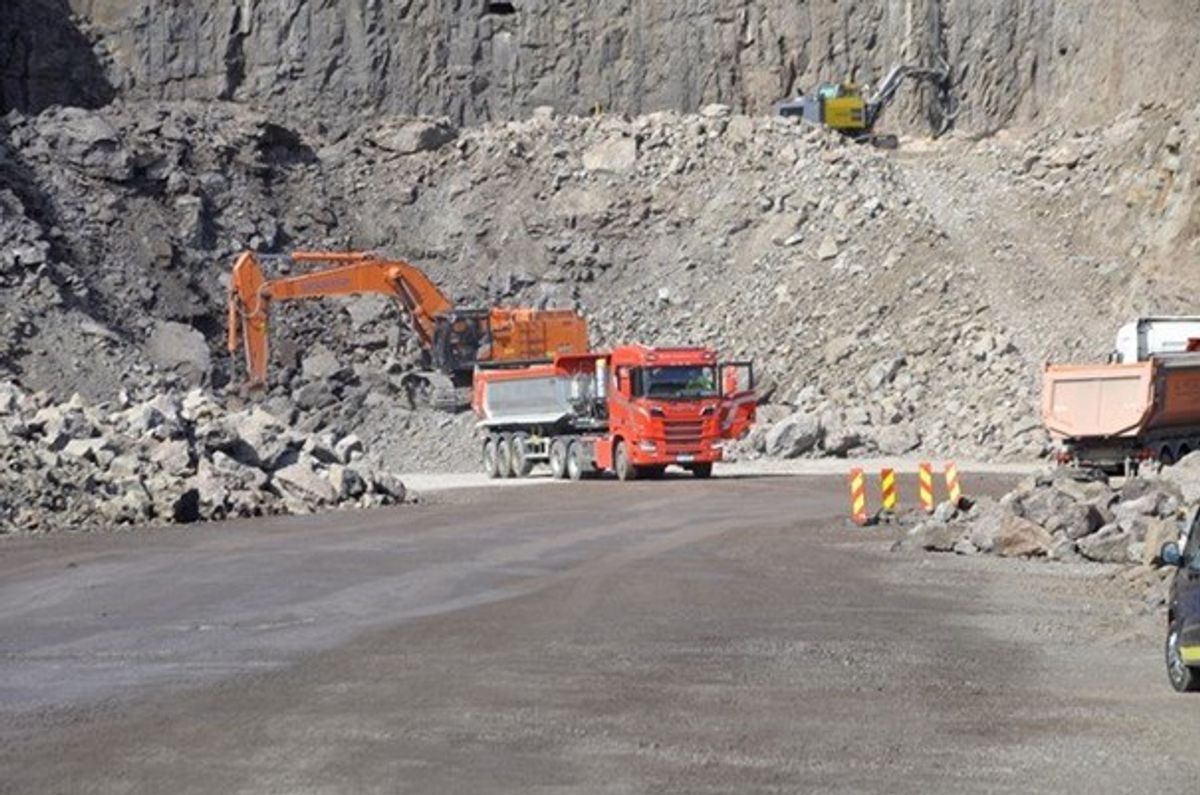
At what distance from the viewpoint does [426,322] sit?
5103 centimetres

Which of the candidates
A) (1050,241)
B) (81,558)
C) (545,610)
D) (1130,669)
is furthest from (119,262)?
(1130,669)

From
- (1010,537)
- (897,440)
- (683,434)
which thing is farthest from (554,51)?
(1010,537)

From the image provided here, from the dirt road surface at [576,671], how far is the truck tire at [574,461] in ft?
49.6

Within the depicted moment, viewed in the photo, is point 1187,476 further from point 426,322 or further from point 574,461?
point 426,322

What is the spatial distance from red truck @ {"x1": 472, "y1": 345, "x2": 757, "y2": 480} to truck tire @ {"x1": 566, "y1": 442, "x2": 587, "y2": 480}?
0.06 ft

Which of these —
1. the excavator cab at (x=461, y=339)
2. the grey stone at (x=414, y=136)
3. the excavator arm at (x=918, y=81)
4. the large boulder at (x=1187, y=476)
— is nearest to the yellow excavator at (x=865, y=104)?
the excavator arm at (x=918, y=81)

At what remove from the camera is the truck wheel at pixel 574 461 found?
42.0m

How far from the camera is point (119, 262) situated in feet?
182

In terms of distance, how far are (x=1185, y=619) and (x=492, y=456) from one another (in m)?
32.2

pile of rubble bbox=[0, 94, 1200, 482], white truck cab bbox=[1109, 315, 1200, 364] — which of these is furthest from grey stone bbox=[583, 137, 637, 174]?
white truck cab bbox=[1109, 315, 1200, 364]

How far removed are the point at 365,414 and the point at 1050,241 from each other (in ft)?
56.5

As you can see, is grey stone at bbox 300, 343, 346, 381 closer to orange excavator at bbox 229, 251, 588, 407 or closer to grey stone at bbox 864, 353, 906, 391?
orange excavator at bbox 229, 251, 588, 407

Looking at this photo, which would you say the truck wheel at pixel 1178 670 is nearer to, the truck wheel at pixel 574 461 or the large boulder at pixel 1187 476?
the large boulder at pixel 1187 476

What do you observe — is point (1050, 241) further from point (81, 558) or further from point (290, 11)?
point (81, 558)
